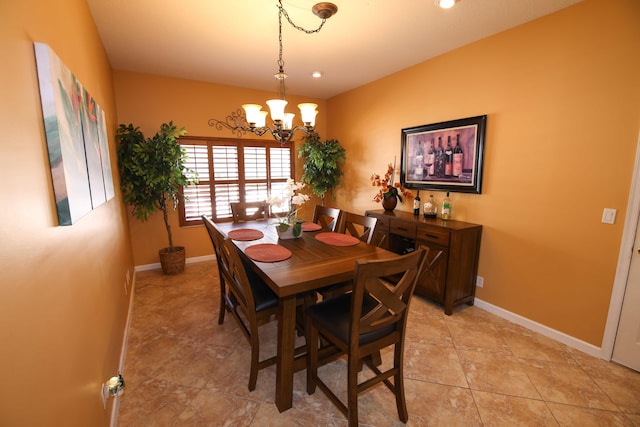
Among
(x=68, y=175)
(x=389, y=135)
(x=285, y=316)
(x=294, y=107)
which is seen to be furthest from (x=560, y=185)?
(x=294, y=107)

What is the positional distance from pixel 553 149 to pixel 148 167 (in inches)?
166

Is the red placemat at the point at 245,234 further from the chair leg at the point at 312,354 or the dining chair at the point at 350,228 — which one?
the chair leg at the point at 312,354

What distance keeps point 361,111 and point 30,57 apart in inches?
158

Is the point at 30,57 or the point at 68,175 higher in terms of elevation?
the point at 30,57

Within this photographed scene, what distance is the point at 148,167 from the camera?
11.2 ft

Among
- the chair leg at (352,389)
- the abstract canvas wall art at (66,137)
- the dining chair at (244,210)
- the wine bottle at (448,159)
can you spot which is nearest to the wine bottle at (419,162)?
the wine bottle at (448,159)

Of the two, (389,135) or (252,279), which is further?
(389,135)

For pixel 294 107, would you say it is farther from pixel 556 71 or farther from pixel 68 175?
pixel 68 175

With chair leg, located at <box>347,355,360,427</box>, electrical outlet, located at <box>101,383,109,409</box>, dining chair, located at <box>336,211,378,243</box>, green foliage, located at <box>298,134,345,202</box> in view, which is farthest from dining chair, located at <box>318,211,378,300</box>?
green foliage, located at <box>298,134,345,202</box>

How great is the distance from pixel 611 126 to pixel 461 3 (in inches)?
58.1

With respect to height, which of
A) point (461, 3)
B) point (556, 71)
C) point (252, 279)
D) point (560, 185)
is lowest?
point (252, 279)

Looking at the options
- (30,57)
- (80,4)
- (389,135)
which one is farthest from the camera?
(389,135)

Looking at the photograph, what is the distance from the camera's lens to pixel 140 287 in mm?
3508

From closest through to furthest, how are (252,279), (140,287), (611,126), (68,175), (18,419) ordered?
(18,419) → (68,175) → (611,126) → (252,279) → (140,287)
